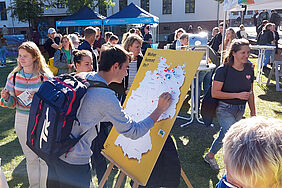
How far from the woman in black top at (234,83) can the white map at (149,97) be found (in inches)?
36.5

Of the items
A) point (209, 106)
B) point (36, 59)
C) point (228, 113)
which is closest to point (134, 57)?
point (209, 106)

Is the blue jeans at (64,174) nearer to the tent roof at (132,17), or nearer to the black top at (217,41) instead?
the black top at (217,41)

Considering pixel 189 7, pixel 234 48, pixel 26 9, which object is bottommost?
pixel 234 48

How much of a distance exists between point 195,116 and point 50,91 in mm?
4186

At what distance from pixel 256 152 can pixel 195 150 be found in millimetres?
3187

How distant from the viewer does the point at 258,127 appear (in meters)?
0.99

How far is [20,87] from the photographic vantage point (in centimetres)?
263

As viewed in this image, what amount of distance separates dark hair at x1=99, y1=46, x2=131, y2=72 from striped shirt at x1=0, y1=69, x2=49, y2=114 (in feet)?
3.91

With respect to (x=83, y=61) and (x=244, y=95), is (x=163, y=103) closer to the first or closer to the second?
(x=244, y=95)

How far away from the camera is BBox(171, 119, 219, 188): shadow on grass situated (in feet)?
10.7

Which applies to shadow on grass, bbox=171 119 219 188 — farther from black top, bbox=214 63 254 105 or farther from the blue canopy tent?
the blue canopy tent

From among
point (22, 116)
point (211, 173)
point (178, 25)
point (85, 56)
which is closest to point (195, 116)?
point (211, 173)

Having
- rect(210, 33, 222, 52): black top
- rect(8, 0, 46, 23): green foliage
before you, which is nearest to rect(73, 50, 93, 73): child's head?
rect(210, 33, 222, 52): black top

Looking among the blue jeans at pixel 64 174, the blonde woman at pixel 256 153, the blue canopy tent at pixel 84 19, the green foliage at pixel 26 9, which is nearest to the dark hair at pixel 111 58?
the blue jeans at pixel 64 174
